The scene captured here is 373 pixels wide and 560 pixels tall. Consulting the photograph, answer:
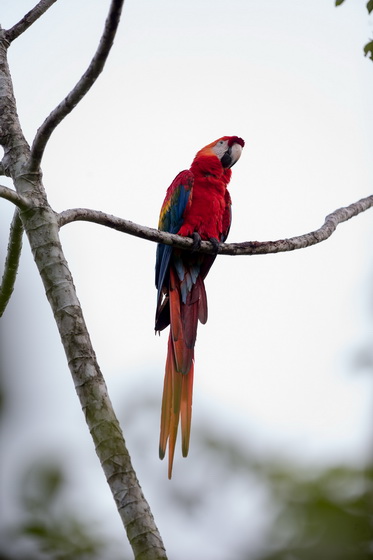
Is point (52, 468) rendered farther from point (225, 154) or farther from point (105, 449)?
point (225, 154)

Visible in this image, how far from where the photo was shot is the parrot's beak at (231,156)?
405 centimetres

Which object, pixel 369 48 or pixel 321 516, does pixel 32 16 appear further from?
pixel 321 516

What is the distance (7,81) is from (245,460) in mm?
2232

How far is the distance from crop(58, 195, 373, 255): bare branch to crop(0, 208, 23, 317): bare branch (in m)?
0.25

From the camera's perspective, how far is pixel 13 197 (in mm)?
2178

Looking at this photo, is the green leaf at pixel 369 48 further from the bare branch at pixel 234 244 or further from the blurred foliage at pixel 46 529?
the blurred foliage at pixel 46 529

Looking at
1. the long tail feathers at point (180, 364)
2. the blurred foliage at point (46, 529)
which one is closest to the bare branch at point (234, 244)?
the long tail feathers at point (180, 364)

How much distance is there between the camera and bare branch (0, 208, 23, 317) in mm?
2488

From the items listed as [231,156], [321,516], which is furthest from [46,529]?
[231,156]

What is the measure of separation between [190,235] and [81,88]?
1635mm

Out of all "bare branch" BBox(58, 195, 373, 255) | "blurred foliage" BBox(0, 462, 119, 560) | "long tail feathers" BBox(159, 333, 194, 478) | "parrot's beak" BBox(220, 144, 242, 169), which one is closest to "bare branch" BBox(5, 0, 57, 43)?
"bare branch" BBox(58, 195, 373, 255)

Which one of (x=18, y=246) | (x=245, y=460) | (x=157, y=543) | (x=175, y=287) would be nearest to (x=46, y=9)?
(x=18, y=246)

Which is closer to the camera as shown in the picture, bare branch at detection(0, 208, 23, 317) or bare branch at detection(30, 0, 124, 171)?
bare branch at detection(30, 0, 124, 171)

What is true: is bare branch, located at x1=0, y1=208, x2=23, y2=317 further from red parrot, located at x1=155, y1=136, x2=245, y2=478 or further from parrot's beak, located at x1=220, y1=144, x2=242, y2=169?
parrot's beak, located at x1=220, y1=144, x2=242, y2=169
